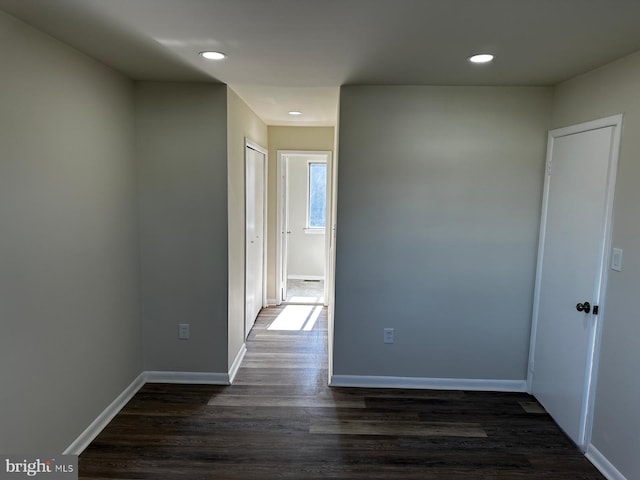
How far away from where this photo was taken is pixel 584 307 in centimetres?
249

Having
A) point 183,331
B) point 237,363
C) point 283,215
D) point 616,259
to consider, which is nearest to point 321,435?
point 237,363

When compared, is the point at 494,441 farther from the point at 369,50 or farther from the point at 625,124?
the point at 369,50

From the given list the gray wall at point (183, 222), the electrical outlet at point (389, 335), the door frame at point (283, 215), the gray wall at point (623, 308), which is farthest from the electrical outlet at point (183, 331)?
the gray wall at point (623, 308)

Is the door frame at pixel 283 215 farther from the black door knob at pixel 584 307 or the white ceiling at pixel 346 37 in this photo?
the black door knob at pixel 584 307

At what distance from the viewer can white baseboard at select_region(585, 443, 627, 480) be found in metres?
2.20

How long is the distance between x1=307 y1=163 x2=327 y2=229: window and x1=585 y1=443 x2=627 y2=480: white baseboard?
16.7 ft

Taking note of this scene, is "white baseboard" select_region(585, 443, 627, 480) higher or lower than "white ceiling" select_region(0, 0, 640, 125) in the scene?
lower

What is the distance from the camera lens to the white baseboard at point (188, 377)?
327 cm

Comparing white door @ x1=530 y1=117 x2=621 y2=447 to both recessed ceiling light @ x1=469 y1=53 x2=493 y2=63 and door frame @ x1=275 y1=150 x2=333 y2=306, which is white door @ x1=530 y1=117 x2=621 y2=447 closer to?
recessed ceiling light @ x1=469 y1=53 x2=493 y2=63

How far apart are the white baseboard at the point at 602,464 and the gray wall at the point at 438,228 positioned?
0.83 meters

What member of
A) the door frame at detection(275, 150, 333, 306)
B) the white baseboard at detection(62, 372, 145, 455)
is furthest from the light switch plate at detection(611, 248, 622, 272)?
the white baseboard at detection(62, 372, 145, 455)

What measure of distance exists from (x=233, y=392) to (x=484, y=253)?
2.21m

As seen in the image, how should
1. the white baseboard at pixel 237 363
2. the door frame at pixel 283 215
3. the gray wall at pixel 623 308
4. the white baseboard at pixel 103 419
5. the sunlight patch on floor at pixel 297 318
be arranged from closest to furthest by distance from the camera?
the gray wall at pixel 623 308 → the white baseboard at pixel 103 419 → the white baseboard at pixel 237 363 → the sunlight patch on floor at pixel 297 318 → the door frame at pixel 283 215

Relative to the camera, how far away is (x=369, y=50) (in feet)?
7.26
